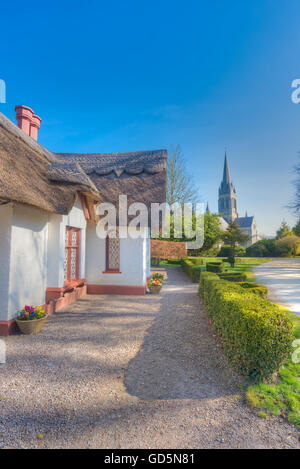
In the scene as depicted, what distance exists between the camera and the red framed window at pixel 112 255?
10.4m

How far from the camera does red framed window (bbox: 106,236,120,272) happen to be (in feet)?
34.0

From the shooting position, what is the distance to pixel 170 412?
3.08m

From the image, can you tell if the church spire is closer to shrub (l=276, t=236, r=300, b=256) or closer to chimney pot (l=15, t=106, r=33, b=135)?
shrub (l=276, t=236, r=300, b=256)

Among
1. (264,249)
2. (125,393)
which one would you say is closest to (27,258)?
(125,393)

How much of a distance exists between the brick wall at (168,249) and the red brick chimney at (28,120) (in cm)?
1639

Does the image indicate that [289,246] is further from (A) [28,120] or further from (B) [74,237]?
(A) [28,120]

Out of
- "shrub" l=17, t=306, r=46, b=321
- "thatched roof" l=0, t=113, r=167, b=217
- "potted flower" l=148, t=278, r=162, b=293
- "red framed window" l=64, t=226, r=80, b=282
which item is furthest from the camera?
"potted flower" l=148, t=278, r=162, b=293

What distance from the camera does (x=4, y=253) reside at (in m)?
5.60

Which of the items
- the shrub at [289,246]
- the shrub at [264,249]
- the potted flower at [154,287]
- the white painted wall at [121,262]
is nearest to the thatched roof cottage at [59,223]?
the white painted wall at [121,262]

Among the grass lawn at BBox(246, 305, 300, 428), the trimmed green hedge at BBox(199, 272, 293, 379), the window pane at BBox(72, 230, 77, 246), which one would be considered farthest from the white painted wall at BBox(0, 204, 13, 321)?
the grass lawn at BBox(246, 305, 300, 428)

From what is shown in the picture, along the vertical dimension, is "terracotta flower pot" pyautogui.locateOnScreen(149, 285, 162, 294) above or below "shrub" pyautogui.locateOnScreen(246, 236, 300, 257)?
below

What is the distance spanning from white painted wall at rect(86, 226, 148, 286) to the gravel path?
3.93 metres

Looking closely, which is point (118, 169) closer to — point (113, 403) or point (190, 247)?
point (113, 403)

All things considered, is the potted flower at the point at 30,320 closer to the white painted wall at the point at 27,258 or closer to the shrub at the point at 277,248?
the white painted wall at the point at 27,258
